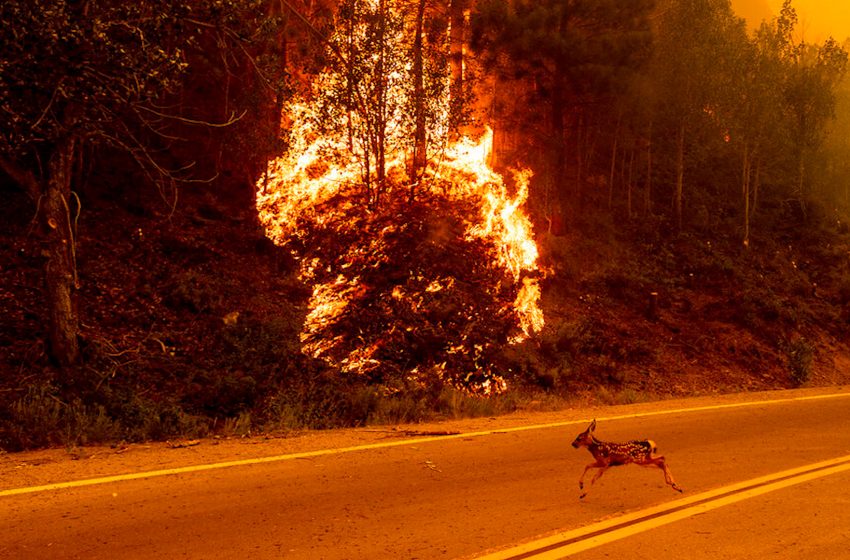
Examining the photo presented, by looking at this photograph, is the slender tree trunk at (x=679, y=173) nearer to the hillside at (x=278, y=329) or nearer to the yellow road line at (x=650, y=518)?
the hillside at (x=278, y=329)

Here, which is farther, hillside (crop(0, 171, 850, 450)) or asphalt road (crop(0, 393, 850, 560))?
hillside (crop(0, 171, 850, 450))

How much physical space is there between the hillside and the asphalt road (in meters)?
2.90

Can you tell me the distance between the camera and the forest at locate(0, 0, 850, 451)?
10750 millimetres

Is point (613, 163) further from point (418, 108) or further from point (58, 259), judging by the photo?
point (58, 259)

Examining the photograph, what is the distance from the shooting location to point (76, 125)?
1101cm

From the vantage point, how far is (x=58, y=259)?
37.1ft

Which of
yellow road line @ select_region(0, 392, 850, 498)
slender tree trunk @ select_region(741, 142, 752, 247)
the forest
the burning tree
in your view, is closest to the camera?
yellow road line @ select_region(0, 392, 850, 498)

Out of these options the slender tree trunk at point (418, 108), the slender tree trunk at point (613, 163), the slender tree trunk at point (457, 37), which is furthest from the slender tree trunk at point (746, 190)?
the slender tree trunk at point (418, 108)

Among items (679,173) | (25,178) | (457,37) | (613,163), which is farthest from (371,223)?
(679,173)

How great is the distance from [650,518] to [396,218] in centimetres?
1421

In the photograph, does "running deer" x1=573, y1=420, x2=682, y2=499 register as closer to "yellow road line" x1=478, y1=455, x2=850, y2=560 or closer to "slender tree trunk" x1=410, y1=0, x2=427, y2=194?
"yellow road line" x1=478, y1=455, x2=850, y2=560

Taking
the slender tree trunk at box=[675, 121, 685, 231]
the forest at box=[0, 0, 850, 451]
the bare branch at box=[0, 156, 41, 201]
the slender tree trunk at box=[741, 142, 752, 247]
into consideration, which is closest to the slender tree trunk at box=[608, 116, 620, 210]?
the forest at box=[0, 0, 850, 451]

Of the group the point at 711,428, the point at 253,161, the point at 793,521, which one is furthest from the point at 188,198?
the point at 793,521

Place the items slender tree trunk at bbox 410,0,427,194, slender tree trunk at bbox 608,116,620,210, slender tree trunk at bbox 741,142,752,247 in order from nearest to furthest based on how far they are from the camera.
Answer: slender tree trunk at bbox 410,0,427,194 < slender tree trunk at bbox 608,116,620,210 < slender tree trunk at bbox 741,142,752,247
